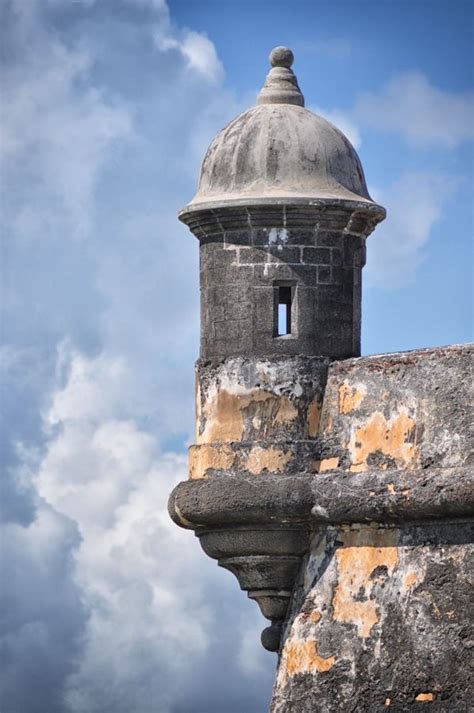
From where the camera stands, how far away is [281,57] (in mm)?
16094

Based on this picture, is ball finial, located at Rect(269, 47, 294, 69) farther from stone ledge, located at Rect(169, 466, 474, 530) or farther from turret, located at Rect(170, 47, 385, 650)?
stone ledge, located at Rect(169, 466, 474, 530)

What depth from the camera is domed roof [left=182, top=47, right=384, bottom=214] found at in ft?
50.2

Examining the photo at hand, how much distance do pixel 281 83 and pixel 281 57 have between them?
0.22 m

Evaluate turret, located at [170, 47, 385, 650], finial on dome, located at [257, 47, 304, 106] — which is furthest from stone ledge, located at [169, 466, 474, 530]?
finial on dome, located at [257, 47, 304, 106]

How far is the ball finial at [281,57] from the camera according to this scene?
52.8 feet

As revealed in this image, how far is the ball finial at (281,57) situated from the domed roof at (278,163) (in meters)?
0.51

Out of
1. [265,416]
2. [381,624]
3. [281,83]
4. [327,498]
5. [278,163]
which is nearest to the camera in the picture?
[381,624]

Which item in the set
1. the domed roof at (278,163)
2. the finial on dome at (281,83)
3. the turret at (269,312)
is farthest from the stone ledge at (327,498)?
Result: the finial on dome at (281,83)

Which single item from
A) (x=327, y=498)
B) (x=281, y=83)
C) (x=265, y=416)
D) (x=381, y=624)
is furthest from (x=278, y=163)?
(x=381, y=624)

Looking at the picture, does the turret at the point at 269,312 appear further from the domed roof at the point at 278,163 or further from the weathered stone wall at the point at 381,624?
the weathered stone wall at the point at 381,624

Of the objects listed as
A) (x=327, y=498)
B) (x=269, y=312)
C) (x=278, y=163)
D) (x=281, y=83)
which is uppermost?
(x=281, y=83)

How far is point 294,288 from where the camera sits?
15.4 meters

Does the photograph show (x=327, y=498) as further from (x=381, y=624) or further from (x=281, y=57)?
(x=281, y=57)

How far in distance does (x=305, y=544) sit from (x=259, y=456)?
24.5 inches
